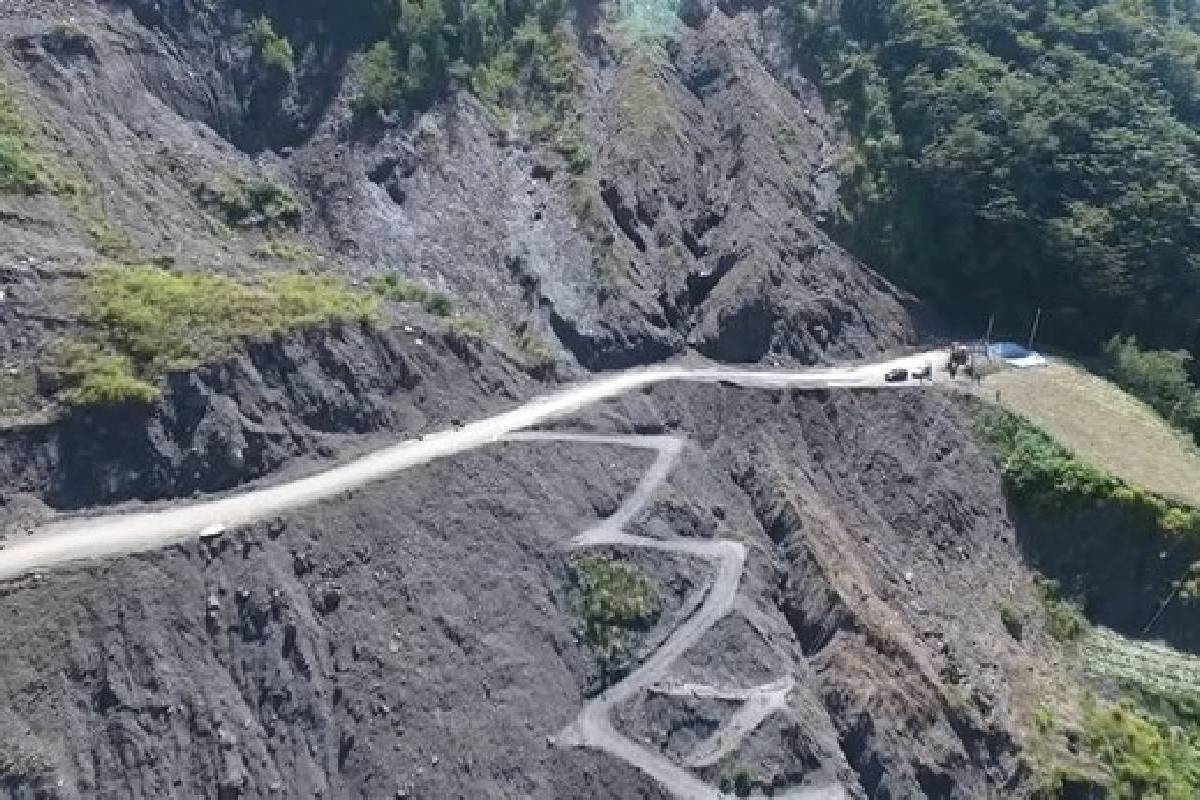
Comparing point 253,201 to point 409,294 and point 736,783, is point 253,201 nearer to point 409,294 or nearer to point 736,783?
point 409,294

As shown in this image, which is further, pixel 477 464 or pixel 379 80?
pixel 379 80

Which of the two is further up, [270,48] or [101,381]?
[270,48]

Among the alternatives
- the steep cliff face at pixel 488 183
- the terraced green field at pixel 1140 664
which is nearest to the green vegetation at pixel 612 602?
the steep cliff face at pixel 488 183

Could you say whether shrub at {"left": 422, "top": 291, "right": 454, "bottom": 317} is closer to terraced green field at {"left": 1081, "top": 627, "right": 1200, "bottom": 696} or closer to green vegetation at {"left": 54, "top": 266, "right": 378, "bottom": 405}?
green vegetation at {"left": 54, "top": 266, "right": 378, "bottom": 405}

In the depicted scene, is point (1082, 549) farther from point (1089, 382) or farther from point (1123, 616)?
point (1089, 382)

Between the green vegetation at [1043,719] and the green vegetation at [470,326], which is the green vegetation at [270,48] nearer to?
the green vegetation at [470,326]

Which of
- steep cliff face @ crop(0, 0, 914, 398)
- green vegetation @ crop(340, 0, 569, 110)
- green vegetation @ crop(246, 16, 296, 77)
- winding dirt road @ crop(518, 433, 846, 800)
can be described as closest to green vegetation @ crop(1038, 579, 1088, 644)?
steep cliff face @ crop(0, 0, 914, 398)

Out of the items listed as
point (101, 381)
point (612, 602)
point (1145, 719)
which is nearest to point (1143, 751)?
point (1145, 719)
